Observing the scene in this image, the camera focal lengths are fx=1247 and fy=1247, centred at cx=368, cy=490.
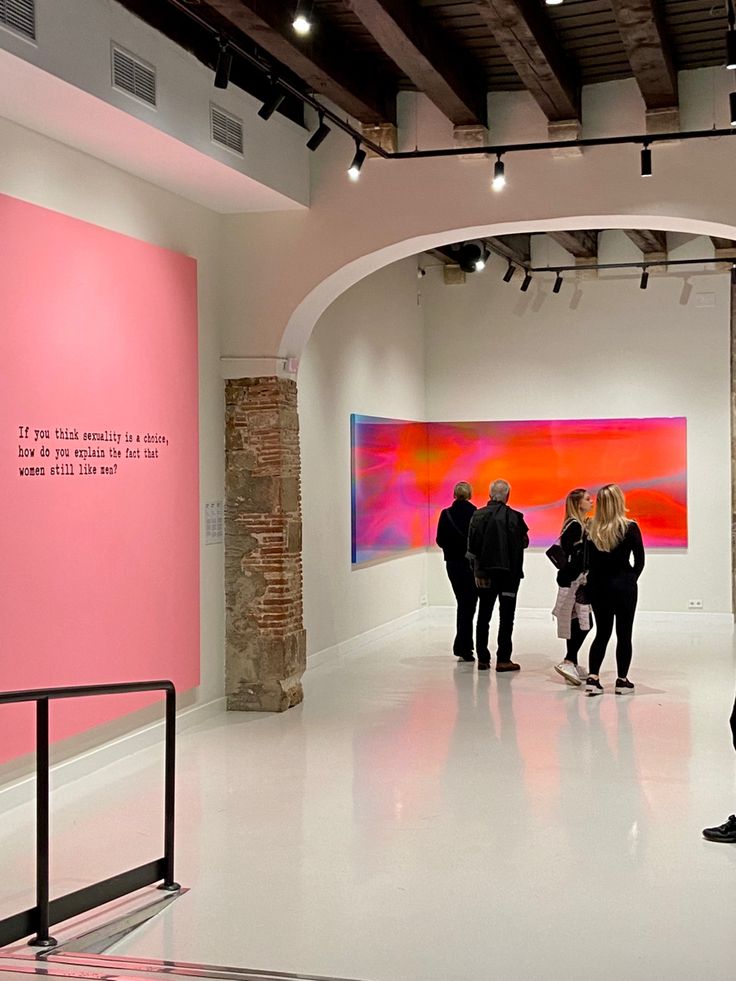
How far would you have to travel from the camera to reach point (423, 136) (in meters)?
8.88

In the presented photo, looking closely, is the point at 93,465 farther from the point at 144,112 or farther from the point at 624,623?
the point at 624,623

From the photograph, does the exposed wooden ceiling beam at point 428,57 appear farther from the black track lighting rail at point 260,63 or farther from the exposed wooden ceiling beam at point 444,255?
the exposed wooden ceiling beam at point 444,255

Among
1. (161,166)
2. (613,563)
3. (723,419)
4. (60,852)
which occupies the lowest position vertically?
(60,852)

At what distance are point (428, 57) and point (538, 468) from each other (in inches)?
321

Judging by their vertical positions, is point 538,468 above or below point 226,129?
below

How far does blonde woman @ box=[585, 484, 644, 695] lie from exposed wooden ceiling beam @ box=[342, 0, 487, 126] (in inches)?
117

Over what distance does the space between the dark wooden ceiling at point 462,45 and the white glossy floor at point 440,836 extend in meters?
4.08

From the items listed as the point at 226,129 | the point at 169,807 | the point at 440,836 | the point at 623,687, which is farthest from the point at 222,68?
the point at 623,687

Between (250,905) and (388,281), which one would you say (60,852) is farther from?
(388,281)

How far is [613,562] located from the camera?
9.41m

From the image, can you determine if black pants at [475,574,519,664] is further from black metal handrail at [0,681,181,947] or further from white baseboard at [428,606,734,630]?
black metal handrail at [0,681,181,947]

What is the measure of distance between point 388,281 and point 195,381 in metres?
5.28

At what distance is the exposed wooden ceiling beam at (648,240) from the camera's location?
12852 millimetres

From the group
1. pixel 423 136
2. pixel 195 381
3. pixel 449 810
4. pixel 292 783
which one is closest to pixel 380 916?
pixel 449 810
